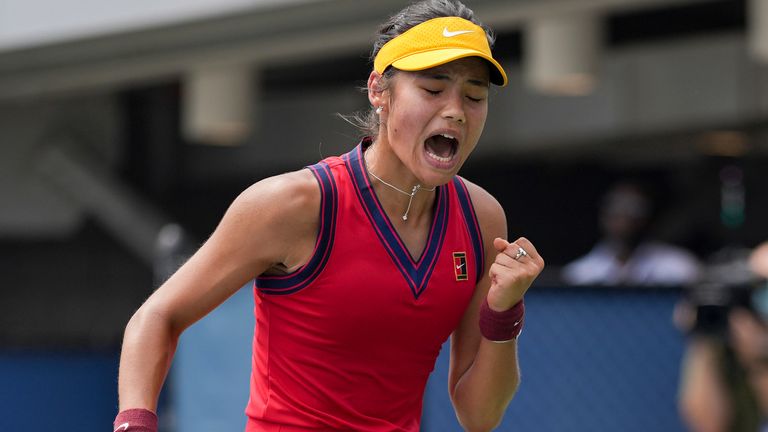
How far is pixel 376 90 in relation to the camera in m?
3.58

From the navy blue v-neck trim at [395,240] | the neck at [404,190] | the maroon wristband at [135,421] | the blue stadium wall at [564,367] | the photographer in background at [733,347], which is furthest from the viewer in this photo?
the blue stadium wall at [564,367]

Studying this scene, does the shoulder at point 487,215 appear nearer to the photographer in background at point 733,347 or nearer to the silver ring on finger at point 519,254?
the silver ring on finger at point 519,254

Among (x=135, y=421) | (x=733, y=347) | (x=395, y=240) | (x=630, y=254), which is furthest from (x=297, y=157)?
(x=135, y=421)

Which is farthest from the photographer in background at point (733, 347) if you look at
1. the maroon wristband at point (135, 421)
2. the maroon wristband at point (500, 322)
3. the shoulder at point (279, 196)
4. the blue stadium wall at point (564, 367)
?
the maroon wristband at point (135, 421)

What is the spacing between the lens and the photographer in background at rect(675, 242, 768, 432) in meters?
4.88

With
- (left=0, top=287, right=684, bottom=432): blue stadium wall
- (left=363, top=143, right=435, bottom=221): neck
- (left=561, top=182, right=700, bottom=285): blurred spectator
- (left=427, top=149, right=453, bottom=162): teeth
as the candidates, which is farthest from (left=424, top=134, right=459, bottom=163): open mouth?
(left=561, top=182, right=700, bottom=285): blurred spectator

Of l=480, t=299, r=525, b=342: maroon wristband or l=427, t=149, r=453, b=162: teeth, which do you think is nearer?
l=427, t=149, r=453, b=162: teeth

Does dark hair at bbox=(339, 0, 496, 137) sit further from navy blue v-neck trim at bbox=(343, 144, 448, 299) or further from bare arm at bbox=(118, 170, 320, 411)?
bare arm at bbox=(118, 170, 320, 411)

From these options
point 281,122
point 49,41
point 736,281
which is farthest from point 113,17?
point 736,281

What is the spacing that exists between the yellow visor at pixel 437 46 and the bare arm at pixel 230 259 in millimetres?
410

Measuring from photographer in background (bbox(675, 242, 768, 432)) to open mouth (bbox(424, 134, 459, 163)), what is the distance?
1.83 metres

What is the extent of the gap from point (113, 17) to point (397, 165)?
8612 millimetres

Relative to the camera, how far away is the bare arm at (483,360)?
3670 mm

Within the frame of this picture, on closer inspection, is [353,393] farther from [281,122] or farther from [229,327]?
[281,122]
